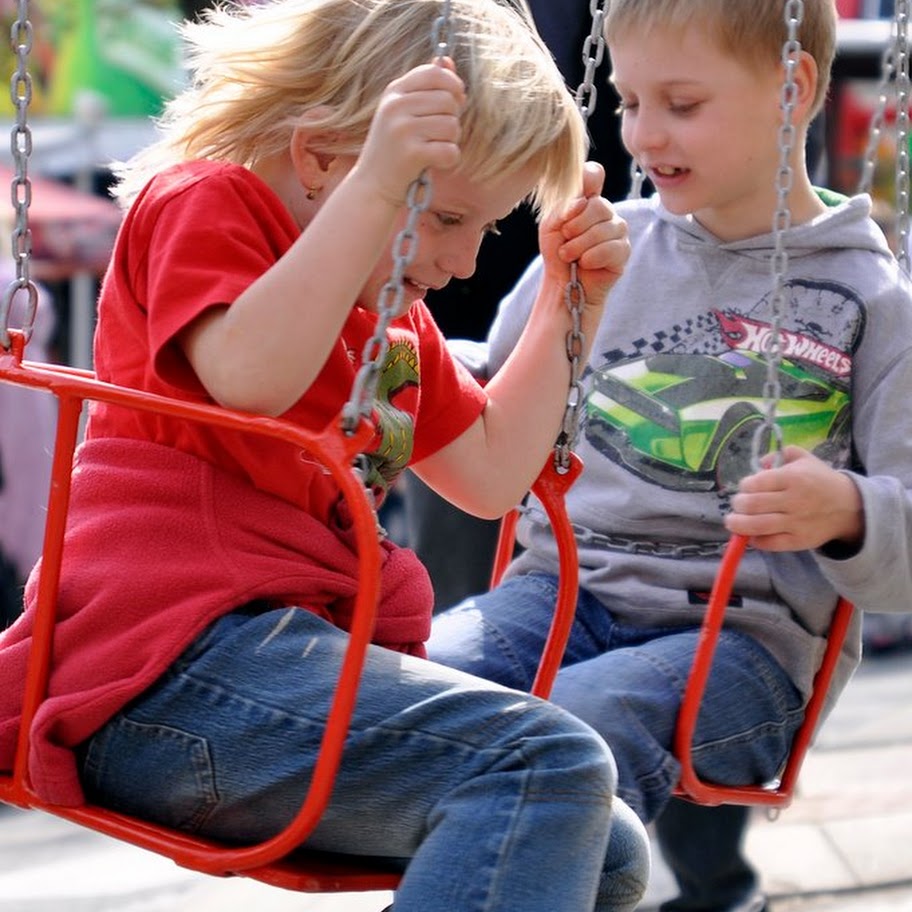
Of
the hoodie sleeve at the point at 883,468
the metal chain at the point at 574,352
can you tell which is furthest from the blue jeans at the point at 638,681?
the metal chain at the point at 574,352

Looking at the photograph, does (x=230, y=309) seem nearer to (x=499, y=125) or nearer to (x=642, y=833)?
(x=499, y=125)

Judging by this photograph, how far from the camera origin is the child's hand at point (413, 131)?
61.4 inches

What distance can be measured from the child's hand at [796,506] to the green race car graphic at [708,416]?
Result: 148mm

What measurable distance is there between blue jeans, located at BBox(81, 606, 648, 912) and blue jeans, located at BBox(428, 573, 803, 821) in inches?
13.7

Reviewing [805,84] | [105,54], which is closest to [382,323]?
[805,84]

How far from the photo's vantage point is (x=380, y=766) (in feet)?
5.23

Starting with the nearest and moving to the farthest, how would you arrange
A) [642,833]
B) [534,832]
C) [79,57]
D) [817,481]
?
[534,832]
[642,833]
[817,481]
[79,57]

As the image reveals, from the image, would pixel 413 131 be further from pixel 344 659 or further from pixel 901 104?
pixel 901 104

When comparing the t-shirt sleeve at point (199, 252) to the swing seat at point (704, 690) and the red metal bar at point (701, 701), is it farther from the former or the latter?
the red metal bar at point (701, 701)

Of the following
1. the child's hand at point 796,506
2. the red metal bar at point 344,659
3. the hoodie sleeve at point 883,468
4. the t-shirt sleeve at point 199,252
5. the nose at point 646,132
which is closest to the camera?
the red metal bar at point 344,659

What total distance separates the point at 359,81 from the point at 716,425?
67 cm

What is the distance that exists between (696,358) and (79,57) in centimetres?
537

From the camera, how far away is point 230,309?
159 centimetres

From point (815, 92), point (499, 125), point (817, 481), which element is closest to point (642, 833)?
point (817, 481)
